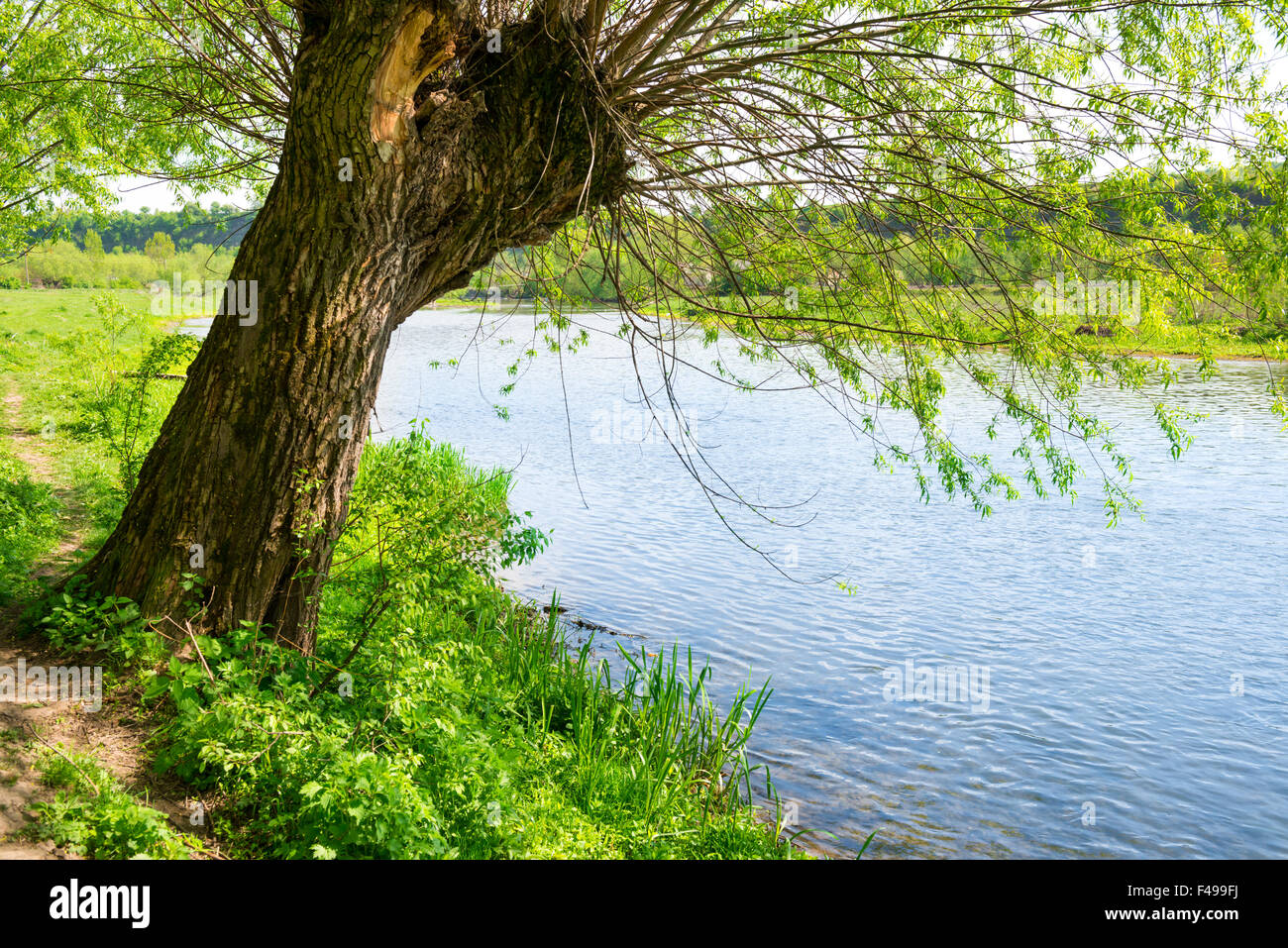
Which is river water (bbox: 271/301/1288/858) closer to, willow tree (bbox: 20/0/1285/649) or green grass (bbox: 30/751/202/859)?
willow tree (bbox: 20/0/1285/649)

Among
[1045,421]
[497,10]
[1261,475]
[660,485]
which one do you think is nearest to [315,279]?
[497,10]

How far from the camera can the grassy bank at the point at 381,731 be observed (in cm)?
361

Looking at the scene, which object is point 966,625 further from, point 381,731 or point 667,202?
point 381,731

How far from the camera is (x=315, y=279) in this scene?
453cm

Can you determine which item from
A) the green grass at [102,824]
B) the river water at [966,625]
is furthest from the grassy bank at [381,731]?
the river water at [966,625]

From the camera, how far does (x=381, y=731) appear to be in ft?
13.8

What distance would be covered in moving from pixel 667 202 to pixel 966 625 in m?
5.88

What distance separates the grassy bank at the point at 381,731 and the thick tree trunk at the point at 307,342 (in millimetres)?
220

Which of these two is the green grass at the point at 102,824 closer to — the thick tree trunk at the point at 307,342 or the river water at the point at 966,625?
the thick tree trunk at the point at 307,342

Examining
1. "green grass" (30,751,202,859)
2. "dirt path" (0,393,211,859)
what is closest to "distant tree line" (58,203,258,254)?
"dirt path" (0,393,211,859)

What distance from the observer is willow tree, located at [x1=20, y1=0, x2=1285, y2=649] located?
15.1 feet

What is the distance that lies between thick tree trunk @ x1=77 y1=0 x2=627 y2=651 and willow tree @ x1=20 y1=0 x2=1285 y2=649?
13mm
